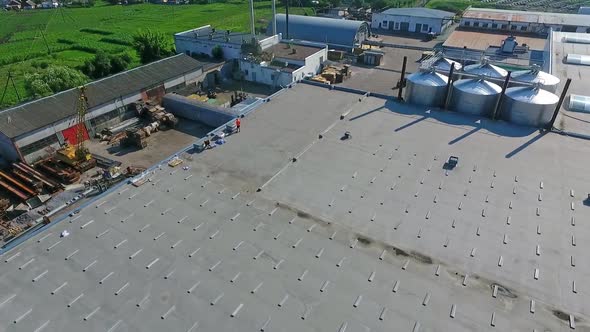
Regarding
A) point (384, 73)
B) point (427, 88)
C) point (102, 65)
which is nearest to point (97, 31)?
point (102, 65)

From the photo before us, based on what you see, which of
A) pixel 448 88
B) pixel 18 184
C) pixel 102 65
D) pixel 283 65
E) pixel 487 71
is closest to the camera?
pixel 448 88

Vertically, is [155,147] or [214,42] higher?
[214,42]

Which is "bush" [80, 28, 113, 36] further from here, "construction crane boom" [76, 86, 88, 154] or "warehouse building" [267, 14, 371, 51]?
"construction crane boom" [76, 86, 88, 154]

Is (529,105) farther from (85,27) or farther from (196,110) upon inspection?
(85,27)

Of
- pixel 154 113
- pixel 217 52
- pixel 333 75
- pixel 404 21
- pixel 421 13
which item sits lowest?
pixel 154 113

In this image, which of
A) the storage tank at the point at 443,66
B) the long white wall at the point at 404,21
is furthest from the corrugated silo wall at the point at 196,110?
the long white wall at the point at 404,21

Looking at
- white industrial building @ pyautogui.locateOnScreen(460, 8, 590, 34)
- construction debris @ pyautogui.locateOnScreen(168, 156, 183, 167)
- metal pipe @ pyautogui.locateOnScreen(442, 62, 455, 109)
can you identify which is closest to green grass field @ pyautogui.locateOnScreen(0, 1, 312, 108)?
construction debris @ pyautogui.locateOnScreen(168, 156, 183, 167)

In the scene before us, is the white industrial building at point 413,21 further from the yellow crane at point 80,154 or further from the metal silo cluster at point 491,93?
the yellow crane at point 80,154
